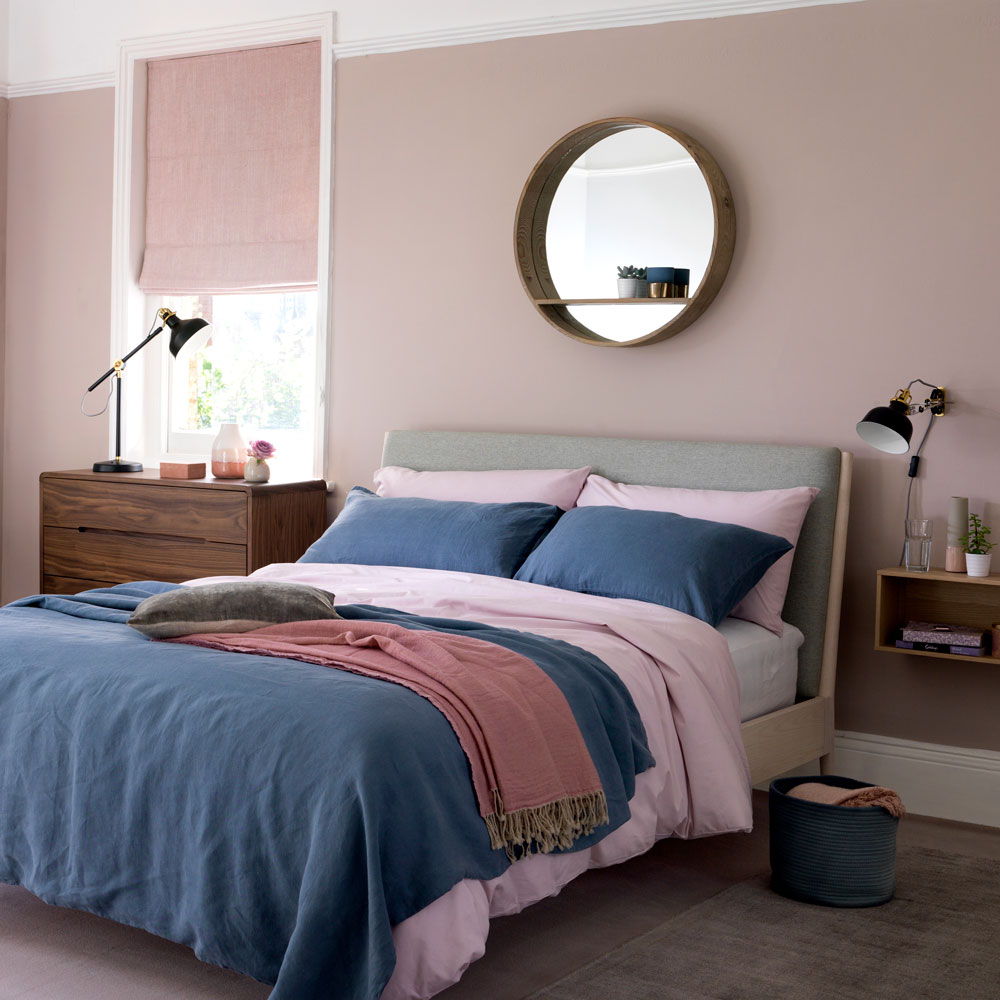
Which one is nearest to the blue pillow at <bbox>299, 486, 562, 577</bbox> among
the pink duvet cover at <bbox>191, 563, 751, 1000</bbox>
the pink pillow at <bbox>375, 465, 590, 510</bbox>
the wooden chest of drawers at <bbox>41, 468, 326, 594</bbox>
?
the pink pillow at <bbox>375, 465, 590, 510</bbox>

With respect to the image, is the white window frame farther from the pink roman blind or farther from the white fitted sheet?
the white fitted sheet

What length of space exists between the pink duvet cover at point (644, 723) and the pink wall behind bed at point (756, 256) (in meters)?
0.95

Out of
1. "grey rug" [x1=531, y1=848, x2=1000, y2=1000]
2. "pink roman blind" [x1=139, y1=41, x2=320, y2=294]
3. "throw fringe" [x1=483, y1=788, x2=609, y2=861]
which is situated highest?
"pink roman blind" [x1=139, y1=41, x2=320, y2=294]

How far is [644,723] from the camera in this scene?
2715mm

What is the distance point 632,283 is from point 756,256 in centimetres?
40

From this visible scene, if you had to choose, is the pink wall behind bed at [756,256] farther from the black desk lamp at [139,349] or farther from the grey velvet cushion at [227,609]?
the grey velvet cushion at [227,609]

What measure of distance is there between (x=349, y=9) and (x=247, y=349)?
4.33 ft

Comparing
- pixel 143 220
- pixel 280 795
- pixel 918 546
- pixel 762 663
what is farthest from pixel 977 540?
pixel 143 220

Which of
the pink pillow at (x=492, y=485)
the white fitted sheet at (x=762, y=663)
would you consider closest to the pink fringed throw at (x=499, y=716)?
the white fitted sheet at (x=762, y=663)

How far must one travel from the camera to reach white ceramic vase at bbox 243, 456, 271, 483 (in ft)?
14.5

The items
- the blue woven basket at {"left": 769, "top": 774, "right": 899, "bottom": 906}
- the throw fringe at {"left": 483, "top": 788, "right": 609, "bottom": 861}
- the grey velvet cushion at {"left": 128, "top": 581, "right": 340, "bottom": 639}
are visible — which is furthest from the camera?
the blue woven basket at {"left": 769, "top": 774, "right": 899, "bottom": 906}

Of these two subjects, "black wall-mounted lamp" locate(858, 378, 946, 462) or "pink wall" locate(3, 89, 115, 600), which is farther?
"pink wall" locate(3, 89, 115, 600)

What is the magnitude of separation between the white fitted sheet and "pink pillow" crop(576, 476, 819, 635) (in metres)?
0.05

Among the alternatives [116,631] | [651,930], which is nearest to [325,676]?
[116,631]
